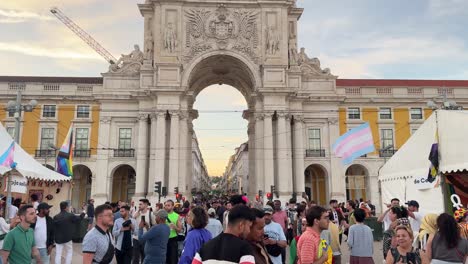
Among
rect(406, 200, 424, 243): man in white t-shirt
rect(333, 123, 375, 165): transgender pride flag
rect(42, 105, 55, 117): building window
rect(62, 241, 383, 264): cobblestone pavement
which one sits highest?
rect(42, 105, 55, 117): building window

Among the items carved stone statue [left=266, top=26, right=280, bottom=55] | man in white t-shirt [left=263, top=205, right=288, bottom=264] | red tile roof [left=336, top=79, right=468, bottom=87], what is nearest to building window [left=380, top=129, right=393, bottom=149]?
red tile roof [left=336, top=79, right=468, bottom=87]

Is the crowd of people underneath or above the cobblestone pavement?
above

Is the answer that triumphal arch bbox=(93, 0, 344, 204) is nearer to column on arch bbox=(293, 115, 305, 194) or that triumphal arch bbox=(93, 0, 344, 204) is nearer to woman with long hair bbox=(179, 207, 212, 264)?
column on arch bbox=(293, 115, 305, 194)

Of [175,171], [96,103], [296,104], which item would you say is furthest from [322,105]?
[96,103]

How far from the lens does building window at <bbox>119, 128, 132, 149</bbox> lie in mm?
42812

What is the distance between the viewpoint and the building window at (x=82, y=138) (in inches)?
1680

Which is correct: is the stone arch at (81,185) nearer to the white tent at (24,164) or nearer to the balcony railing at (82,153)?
the balcony railing at (82,153)

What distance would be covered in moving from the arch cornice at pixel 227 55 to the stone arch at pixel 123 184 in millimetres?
12652

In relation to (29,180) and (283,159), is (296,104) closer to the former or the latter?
(283,159)

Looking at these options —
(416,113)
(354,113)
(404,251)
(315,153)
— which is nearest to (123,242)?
(404,251)

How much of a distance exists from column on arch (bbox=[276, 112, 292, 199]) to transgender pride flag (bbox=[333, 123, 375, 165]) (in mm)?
24750

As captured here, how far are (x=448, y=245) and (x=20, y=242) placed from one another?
6.86m

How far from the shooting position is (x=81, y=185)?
4503cm

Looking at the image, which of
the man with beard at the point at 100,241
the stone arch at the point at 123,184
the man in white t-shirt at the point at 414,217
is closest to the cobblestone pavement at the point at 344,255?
the man in white t-shirt at the point at 414,217
